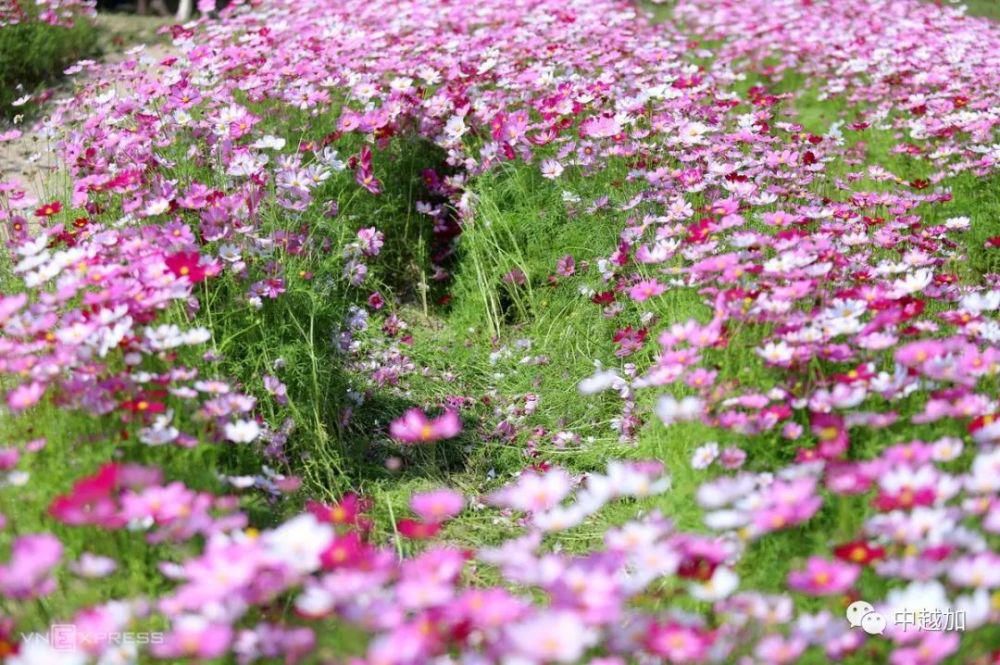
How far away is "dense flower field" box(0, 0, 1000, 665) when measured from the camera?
1.81 m

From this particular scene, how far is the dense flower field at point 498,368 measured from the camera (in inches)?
71.1

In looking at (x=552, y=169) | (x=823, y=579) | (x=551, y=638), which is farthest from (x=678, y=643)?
(x=552, y=169)

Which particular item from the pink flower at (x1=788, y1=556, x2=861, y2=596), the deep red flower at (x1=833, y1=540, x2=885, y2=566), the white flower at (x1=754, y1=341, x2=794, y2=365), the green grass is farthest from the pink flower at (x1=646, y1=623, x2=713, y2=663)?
the green grass

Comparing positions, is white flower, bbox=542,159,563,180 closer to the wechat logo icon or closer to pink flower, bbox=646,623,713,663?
the wechat logo icon

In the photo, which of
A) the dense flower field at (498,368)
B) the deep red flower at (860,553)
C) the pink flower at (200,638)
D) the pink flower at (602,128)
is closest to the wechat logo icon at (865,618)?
the dense flower field at (498,368)

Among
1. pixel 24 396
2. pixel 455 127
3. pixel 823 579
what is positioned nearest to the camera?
pixel 823 579

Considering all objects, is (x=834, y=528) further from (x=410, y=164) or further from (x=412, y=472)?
(x=410, y=164)

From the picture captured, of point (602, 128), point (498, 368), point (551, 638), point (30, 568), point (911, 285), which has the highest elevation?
point (30, 568)

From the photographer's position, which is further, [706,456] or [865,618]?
[706,456]

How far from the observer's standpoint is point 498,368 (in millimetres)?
4145

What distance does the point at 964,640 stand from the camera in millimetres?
1879

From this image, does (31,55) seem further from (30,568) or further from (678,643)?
(678,643)

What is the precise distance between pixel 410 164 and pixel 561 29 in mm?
1849

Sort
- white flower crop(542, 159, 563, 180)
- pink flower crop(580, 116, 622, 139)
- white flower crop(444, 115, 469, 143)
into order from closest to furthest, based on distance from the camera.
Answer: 1. pink flower crop(580, 116, 622, 139)
2. white flower crop(542, 159, 563, 180)
3. white flower crop(444, 115, 469, 143)
